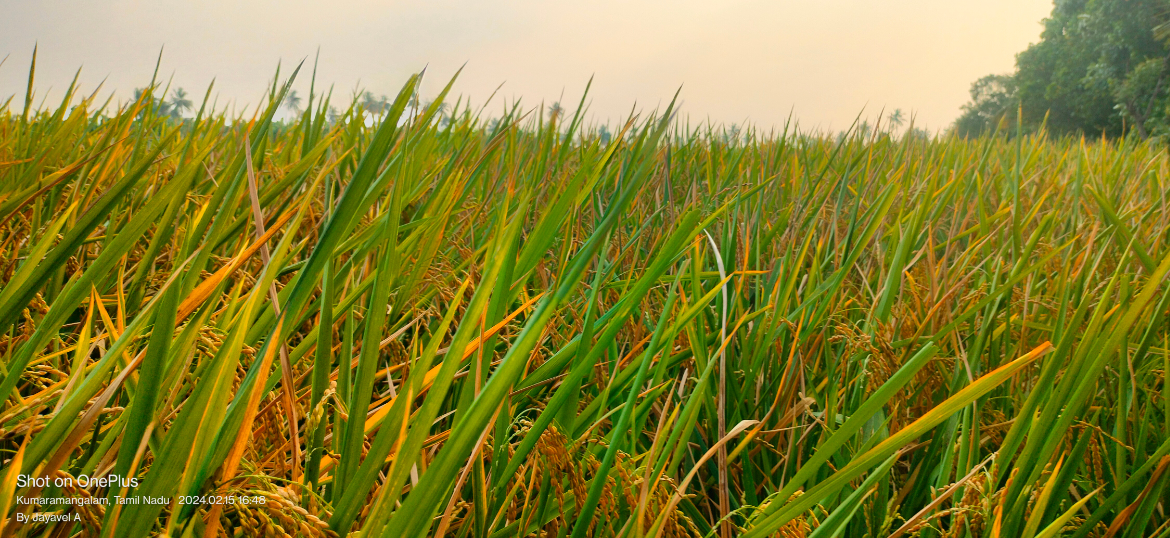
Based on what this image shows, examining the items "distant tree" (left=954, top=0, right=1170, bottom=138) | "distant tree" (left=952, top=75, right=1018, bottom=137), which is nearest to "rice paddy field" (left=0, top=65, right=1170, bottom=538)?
"distant tree" (left=954, top=0, right=1170, bottom=138)

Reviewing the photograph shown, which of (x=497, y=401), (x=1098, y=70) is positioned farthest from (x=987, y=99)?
(x=497, y=401)

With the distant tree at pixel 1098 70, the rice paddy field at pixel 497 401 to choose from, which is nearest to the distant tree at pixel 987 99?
the distant tree at pixel 1098 70

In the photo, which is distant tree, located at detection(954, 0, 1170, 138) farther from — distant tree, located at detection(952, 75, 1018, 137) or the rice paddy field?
the rice paddy field

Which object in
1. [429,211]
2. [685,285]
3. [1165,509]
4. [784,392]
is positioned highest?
[429,211]

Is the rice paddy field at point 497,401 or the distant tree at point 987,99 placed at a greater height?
the distant tree at point 987,99

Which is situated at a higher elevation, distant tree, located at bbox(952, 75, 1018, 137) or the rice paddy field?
distant tree, located at bbox(952, 75, 1018, 137)

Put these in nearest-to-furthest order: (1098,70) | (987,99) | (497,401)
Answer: (497,401) < (1098,70) < (987,99)

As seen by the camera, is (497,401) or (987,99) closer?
(497,401)

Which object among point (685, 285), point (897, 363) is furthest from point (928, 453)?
point (685, 285)

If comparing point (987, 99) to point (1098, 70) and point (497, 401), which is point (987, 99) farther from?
point (497, 401)

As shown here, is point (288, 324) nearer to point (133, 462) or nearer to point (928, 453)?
point (133, 462)

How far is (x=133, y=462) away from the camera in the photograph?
1.19ft

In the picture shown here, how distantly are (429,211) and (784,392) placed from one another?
0.62m

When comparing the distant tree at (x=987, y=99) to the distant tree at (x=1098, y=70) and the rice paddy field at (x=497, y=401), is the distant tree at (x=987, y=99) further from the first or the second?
the rice paddy field at (x=497, y=401)
